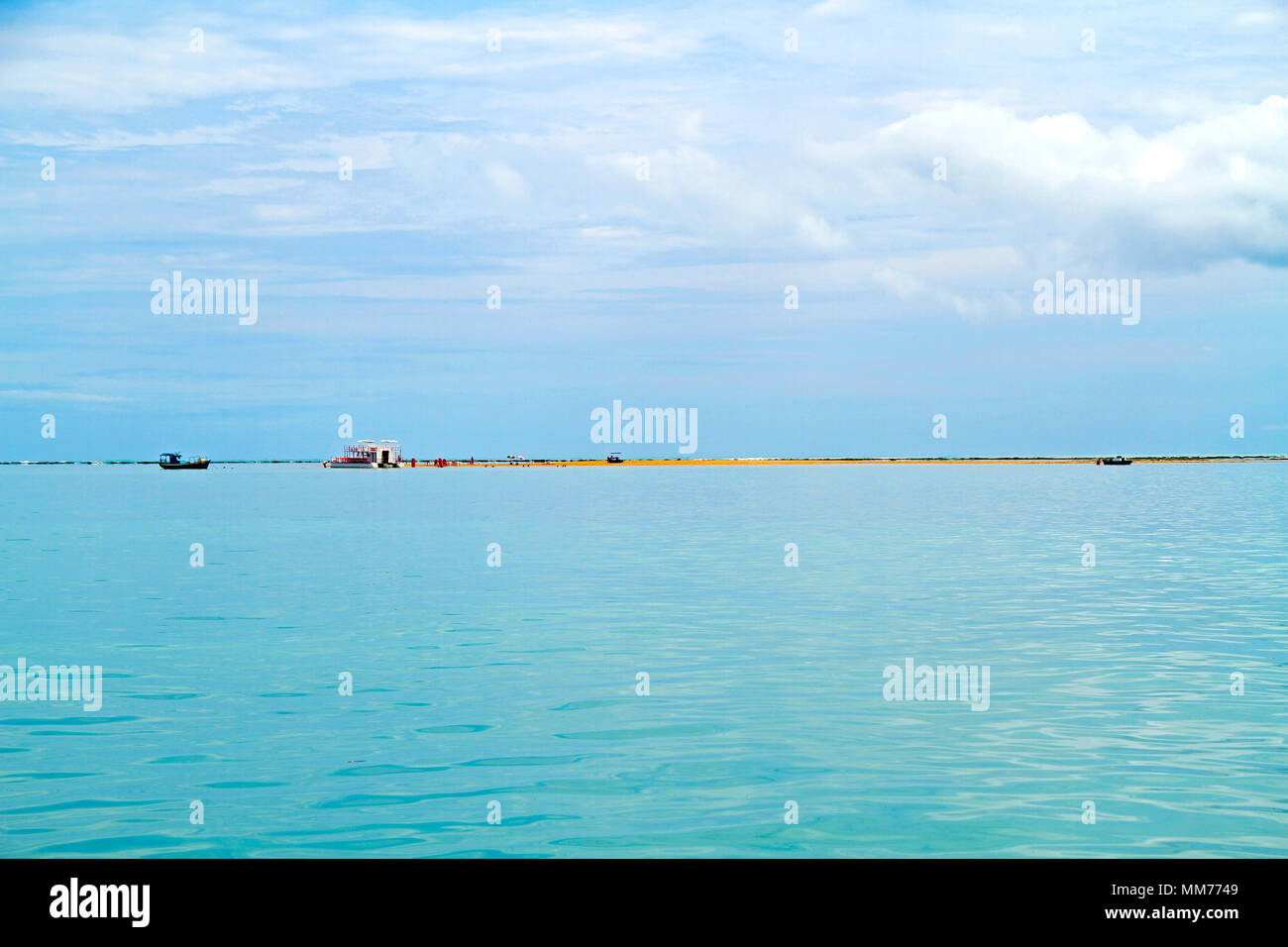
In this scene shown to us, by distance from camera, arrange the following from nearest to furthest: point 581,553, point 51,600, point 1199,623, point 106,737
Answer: point 106,737 < point 1199,623 < point 51,600 < point 581,553

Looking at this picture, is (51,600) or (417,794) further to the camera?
(51,600)

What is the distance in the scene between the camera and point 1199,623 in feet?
111

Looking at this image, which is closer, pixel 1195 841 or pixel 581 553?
pixel 1195 841

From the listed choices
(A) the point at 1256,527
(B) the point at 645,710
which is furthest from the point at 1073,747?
(A) the point at 1256,527

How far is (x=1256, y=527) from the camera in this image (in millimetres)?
75500

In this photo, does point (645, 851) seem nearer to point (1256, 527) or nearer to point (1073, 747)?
point (1073, 747)

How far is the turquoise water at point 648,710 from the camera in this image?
1586 cm

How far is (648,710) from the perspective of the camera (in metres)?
23.0

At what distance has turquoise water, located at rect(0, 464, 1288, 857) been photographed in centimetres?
1586
